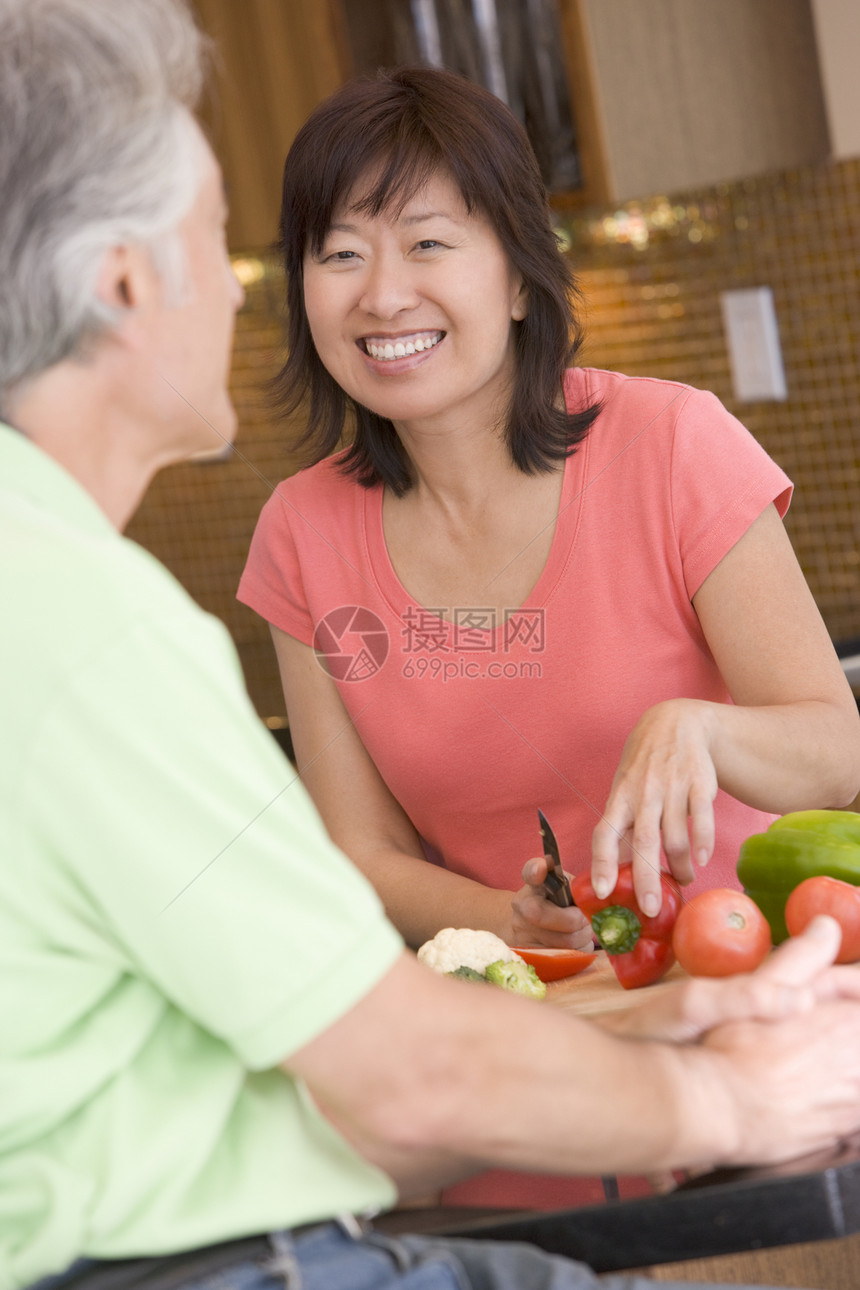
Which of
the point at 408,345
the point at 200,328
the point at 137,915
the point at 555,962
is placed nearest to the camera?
the point at 137,915

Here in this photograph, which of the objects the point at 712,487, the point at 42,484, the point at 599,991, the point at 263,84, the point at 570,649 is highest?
the point at 263,84

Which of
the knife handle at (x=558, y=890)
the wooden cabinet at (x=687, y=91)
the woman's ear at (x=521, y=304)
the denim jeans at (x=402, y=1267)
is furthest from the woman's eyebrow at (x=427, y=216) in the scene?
the wooden cabinet at (x=687, y=91)

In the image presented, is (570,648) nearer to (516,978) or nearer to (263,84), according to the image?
(516,978)

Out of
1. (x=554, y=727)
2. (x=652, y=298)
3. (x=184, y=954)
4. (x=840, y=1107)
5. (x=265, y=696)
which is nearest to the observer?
(x=184, y=954)

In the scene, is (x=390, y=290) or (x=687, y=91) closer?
(x=390, y=290)

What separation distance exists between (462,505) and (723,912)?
0.49 metres

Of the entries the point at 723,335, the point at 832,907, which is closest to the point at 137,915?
the point at 832,907

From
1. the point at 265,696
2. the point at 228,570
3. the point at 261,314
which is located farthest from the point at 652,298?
the point at 265,696

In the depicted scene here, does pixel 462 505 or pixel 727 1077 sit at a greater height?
pixel 462 505

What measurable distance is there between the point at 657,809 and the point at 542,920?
133 mm

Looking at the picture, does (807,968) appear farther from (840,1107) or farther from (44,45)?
(44,45)

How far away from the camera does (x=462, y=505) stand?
1.17 m

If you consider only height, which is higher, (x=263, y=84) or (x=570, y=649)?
(x=263, y=84)

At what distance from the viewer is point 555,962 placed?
89 cm
